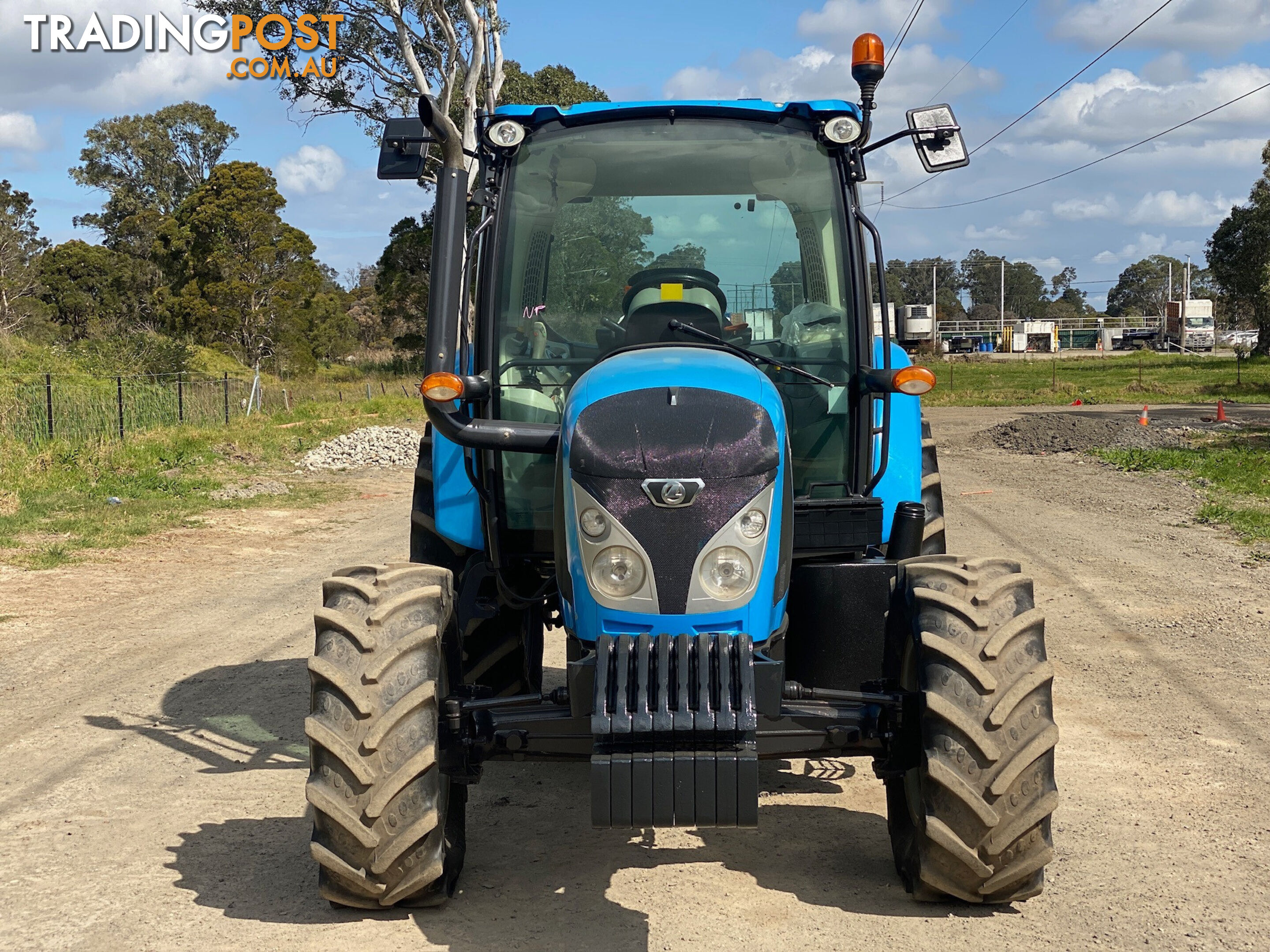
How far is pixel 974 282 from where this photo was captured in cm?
13288

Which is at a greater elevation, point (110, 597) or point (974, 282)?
point (974, 282)

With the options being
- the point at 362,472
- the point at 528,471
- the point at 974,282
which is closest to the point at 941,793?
the point at 528,471

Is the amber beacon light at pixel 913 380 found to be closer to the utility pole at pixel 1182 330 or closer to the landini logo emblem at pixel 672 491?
the landini logo emblem at pixel 672 491

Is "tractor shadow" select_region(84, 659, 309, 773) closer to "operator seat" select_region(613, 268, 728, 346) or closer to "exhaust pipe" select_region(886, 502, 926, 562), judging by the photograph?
"operator seat" select_region(613, 268, 728, 346)

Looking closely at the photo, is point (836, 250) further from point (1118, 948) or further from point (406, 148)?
point (1118, 948)

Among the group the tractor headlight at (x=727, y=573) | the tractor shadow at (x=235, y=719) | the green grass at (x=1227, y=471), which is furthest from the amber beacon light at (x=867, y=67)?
the green grass at (x=1227, y=471)

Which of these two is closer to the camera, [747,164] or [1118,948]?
[1118,948]

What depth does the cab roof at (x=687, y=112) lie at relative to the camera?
503 cm

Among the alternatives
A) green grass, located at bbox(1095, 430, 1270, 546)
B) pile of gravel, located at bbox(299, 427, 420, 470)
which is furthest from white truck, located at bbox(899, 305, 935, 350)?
pile of gravel, located at bbox(299, 427, 420, 470)

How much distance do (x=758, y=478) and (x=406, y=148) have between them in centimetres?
181

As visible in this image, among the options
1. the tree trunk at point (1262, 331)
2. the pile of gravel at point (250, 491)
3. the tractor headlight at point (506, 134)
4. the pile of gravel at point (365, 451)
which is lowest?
the pile of gravel at point (250, 491)

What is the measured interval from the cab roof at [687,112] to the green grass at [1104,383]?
96.1ft

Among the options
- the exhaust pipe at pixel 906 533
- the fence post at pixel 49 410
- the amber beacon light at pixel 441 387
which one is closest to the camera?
the amber beacon light at pixel 441 387

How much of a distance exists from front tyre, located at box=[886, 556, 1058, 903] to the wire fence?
1688cm
